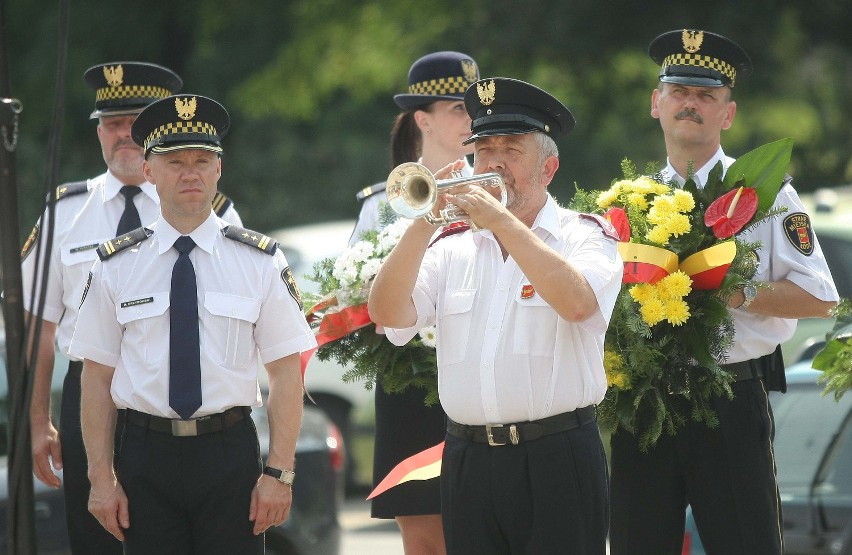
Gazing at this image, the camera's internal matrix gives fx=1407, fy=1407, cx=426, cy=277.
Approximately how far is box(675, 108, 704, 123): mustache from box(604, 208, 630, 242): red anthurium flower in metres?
0.54

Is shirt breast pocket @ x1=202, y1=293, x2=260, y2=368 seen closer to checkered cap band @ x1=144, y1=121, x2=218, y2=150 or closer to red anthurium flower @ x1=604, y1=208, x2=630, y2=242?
checkered cap band @ x1=144, y1=121, x2=218, y2=150

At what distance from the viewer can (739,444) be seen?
16.4 ft

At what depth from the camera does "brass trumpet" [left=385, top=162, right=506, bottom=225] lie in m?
4.13

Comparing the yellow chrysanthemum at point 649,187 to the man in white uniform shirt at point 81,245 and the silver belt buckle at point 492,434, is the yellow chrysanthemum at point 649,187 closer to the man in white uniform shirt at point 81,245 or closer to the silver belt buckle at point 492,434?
the silver belt buckle at point 492,434

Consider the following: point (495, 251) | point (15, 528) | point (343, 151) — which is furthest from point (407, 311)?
point (343, 151)

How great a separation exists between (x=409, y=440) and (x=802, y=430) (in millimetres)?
1665

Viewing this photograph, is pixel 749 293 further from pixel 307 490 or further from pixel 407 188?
pixel 307 490

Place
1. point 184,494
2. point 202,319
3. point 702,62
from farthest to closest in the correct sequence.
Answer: point 702,62 < point 202,319 < point 184,494

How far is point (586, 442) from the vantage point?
14.2 feet

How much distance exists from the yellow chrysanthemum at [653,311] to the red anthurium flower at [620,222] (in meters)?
0.25

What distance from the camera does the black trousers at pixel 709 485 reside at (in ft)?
16.3

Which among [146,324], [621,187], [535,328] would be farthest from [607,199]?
[146,324]

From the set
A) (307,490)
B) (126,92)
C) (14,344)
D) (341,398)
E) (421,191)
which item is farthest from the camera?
(341,398)

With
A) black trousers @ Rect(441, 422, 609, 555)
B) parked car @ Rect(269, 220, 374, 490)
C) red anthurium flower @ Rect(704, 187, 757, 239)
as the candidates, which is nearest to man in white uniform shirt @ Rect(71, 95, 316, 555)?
black trousers @ Rect(441, 422, 609, 555)
